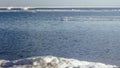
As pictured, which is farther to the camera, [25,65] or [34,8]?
[34,8]

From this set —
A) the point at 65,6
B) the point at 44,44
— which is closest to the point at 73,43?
the point at 44,44

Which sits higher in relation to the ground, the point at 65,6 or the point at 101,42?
the point at 101,42

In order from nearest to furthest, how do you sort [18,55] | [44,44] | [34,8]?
[18,55] < [44,44] < [34,8]

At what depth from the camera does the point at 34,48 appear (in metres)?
26.5

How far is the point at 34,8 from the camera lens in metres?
123

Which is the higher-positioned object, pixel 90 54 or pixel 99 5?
pixel 90 54

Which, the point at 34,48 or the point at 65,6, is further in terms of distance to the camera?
the point at 65,6

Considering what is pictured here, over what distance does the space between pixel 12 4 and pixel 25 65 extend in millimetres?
116022

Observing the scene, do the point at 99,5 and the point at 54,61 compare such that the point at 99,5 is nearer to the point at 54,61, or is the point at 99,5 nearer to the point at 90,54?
the point at 90,54

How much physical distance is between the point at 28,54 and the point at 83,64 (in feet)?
38.4

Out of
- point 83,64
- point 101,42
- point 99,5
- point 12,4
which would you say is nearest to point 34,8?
point 12,4

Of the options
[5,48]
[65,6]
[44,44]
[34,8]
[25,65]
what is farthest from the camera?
[65,6]

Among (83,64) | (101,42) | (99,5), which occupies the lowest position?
Answer: (99,5)

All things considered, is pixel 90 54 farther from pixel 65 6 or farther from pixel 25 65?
pixel 65 6
